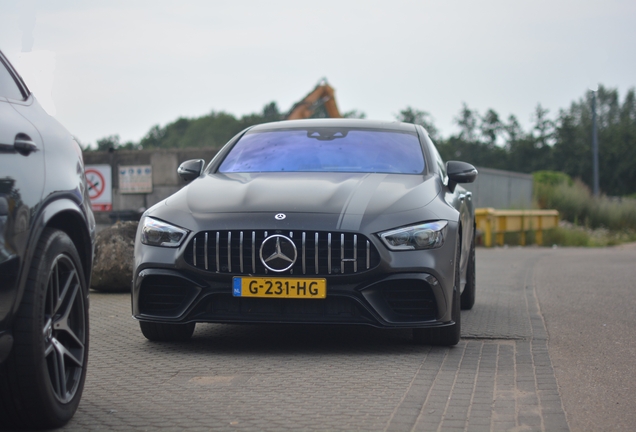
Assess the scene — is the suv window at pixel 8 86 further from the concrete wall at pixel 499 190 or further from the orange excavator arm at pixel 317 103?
the orange excavator arm at pixel 317 103

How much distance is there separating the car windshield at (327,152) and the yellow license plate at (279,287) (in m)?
1.34

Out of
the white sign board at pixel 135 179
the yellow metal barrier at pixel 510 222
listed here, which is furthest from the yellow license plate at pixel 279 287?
the yellow metal barrier at pixel 510 222

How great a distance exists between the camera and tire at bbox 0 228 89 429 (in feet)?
11.8

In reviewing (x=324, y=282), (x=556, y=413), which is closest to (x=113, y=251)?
(x=324, y=282)

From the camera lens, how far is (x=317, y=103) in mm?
31828

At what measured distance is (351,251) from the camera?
18.8 feet

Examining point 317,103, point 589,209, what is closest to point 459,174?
point 317,103

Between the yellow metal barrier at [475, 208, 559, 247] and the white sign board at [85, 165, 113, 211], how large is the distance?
8.26 metres

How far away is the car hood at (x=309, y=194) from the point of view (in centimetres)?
593

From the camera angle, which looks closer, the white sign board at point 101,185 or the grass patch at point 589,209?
the white sign board at point 101,185

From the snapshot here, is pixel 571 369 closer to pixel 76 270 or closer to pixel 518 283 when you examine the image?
pixel 76 270

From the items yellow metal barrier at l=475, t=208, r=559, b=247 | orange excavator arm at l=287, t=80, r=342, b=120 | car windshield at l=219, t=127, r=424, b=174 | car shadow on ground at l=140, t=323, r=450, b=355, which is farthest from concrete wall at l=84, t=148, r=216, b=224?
car shadow on ground at l=140, t=323, r=450, b=355

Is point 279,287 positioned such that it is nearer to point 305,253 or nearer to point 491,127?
point 305,253

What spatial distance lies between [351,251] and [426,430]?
1.89 metres
